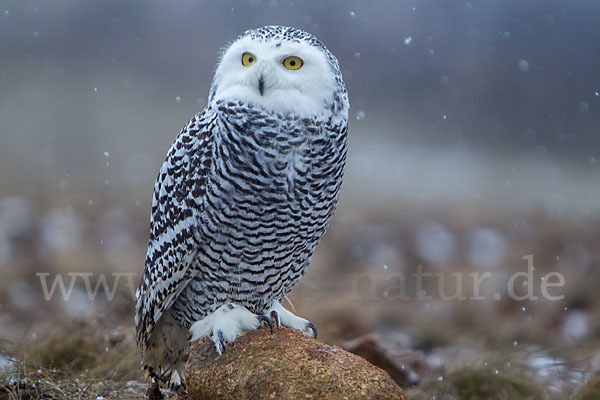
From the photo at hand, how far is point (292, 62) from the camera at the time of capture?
158 cm

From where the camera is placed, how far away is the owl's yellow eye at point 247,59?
1.59m

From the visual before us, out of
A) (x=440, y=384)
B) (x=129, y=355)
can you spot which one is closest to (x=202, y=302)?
(x=129, y=355)

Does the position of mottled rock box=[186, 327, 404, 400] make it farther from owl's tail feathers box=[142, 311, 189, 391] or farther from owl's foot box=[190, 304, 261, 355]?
owl's tail feathers box=[142, 311, 189, 391]

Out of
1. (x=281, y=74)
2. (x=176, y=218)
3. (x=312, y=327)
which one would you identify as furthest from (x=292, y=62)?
(x=312, y=327)

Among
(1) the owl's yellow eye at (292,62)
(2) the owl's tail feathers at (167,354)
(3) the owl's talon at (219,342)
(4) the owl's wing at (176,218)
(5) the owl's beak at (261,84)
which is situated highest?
(1) the owl's yellow eye at (292,62)

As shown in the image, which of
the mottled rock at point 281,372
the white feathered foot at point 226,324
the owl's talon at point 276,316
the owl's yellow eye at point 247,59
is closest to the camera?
the mottled rock at point 281,372

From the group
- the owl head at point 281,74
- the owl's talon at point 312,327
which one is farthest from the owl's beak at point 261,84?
the owl's talon at point 312,327

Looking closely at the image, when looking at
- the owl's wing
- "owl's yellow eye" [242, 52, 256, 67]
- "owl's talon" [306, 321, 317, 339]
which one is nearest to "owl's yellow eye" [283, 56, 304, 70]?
"owl's yellow eye" [242, 52, 256, 67]

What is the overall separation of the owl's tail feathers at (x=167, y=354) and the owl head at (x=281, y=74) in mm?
935

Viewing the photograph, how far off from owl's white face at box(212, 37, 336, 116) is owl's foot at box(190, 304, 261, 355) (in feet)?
2.30

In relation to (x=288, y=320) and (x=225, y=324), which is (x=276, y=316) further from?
(x=225, y=324)

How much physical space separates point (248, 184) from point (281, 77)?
0.34 m

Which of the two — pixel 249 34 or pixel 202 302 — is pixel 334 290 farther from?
pixel 249 34

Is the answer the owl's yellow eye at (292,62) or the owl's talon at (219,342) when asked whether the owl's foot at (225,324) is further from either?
the owl's yellow eye at (292,62)
